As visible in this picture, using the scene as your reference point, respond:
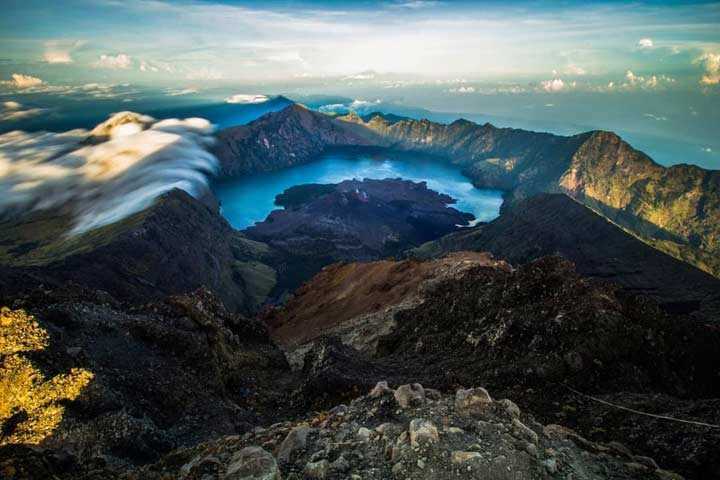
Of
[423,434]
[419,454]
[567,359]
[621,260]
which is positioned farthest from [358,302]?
[621,260]

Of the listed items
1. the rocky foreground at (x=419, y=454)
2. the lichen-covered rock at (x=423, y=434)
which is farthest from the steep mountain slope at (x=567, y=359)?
the lichen-covered rock at (x=423, y=434)

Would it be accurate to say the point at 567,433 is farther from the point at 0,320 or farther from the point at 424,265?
the point at 424,265

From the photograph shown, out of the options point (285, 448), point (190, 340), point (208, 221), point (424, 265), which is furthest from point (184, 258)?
point (285, 448)

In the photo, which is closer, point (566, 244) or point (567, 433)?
point (567, 433)

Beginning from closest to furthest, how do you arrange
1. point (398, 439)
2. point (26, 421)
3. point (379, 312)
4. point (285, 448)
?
point (398, 439) < point (285, 448) < point (26, 421) < point (379, 312)

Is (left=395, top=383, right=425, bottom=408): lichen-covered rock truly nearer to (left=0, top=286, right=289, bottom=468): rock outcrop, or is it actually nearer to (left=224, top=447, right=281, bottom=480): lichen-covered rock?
(left=224, top=447, right=281, bottom=480): lichen-covered rock

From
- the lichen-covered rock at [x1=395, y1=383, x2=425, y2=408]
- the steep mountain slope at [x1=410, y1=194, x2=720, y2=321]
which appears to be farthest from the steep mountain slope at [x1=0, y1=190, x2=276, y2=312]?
the steep mountain slope at [x1=410, y1=194, x2=720, y2=321]

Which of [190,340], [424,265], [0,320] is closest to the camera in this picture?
[0,320]

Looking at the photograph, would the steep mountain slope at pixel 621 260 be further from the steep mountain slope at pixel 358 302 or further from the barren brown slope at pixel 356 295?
the steep mountain slope at pixel 358 302

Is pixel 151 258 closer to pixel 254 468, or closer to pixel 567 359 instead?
pixel 567 359
